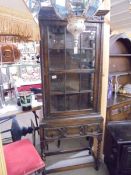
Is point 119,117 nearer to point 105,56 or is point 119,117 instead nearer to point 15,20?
point 105,56

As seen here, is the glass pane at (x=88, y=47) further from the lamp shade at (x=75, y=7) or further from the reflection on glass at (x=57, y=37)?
the lamp shade at (x=75, y=7)

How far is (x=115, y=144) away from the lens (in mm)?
1807

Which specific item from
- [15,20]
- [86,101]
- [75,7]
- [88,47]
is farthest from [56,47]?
[15,20]

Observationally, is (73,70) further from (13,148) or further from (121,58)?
(121,58)

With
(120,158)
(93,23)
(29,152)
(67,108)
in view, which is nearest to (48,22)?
(93,23)

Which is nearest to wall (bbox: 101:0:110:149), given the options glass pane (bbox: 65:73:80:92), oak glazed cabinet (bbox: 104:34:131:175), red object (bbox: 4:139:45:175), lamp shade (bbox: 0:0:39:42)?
oak glazed cabinet (bbox: 104:34:131:175)

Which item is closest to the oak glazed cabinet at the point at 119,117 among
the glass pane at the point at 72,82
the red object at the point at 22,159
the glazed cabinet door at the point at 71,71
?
the glazed cabinet door at the point at 71,71

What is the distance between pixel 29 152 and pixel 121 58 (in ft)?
6.53

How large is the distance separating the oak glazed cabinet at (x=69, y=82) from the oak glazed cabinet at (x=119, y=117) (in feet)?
0.78

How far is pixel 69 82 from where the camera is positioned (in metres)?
1.78

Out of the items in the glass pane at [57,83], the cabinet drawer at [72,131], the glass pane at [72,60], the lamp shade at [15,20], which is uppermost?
the lamp shade at [15,20]

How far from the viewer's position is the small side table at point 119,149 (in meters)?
1.71

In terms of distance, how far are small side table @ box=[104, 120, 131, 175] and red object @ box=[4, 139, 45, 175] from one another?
849 millimetres

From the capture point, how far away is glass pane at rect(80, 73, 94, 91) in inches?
70.6
